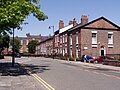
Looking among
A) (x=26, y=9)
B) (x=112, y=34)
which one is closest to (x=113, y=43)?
(x=112, y=34)

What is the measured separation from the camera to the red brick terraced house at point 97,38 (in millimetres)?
63219

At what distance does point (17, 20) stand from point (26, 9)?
4.77ft

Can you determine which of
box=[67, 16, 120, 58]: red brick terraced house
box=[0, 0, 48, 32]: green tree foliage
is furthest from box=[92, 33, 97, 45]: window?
box=[0, 0, 48, 32]: green tree foliage

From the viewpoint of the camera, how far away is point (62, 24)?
302ft

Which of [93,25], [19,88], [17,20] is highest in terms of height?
[93,25]

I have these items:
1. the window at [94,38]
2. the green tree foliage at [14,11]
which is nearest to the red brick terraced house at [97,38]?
the window at [94,38]

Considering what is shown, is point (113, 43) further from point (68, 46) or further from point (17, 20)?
point (17, 20)

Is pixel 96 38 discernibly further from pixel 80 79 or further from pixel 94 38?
pixel 80 79

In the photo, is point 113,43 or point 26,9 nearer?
point 26,9

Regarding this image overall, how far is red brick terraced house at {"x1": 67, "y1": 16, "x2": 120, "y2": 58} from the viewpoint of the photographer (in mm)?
63219

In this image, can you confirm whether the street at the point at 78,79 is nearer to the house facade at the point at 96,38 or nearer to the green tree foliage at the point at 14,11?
the green tree foliage at the point at 14,11

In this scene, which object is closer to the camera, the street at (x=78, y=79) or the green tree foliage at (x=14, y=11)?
the street at (x=78, y=79)

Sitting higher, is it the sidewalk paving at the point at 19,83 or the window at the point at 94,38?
the window at the point at 94,38

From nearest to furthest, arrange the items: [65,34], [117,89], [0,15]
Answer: [117,89] → [0,15] → [65,34]
